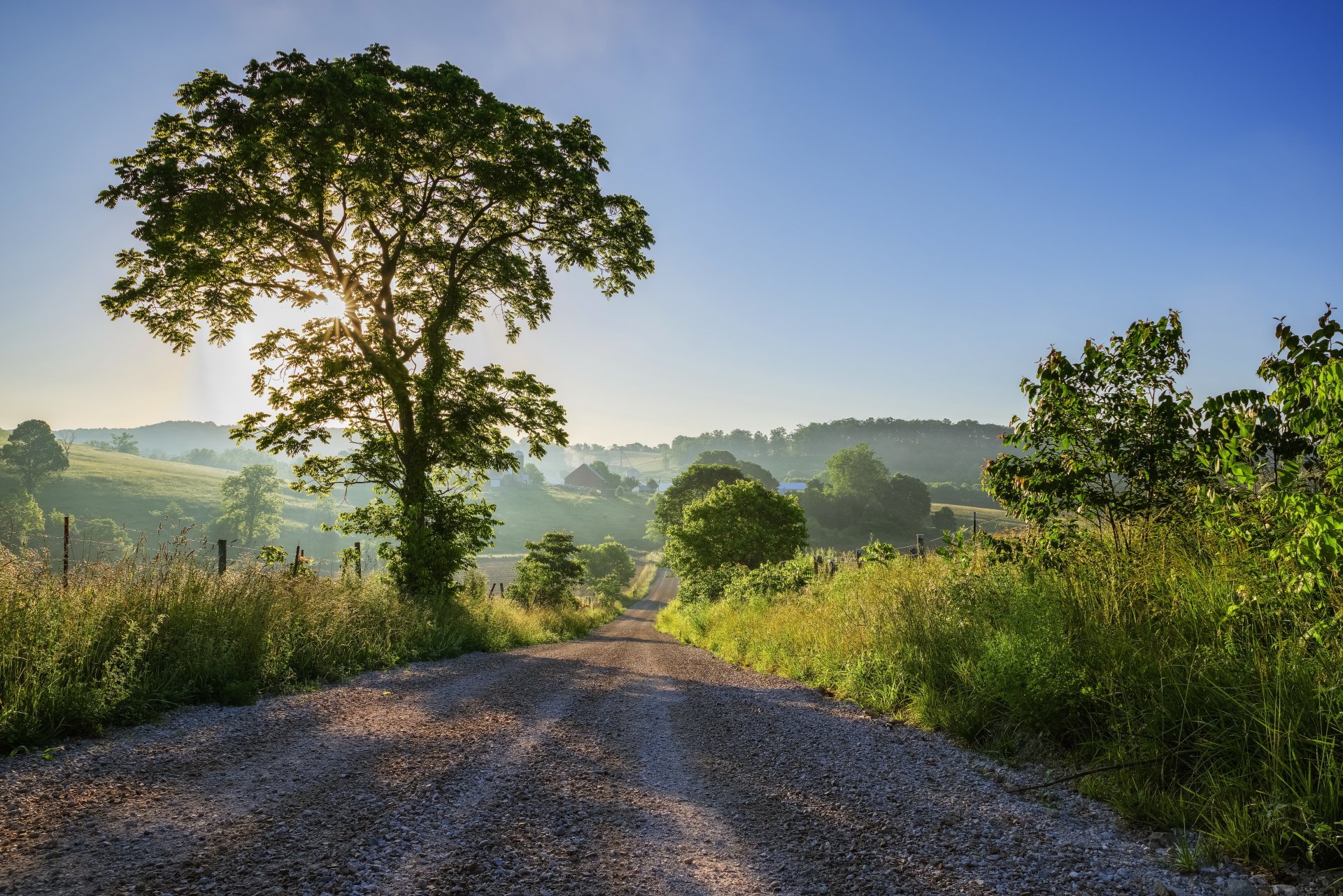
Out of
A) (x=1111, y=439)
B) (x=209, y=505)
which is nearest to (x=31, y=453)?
(x=209, y=505)

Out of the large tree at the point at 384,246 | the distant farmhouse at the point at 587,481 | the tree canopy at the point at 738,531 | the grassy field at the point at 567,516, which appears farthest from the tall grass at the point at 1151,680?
the distant farmhouse at the point at 587,481

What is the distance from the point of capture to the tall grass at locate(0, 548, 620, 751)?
4953 millimetres

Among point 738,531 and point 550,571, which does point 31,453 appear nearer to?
point 550,571

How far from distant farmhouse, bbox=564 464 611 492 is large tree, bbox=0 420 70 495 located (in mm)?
109111

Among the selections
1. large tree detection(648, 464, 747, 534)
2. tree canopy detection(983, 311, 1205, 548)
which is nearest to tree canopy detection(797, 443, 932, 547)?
large tree detection(648, 464, 747, 534)

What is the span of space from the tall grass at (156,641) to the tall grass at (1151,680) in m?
7.29

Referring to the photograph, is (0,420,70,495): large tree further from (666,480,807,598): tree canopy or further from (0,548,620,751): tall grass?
(0,548,620,751): tall grass

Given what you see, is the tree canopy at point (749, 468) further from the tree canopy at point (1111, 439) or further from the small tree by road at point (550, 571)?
the tree canopy at point (1111, 439)

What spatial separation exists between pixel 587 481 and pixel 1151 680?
17403 cm

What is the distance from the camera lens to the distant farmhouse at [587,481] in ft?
572

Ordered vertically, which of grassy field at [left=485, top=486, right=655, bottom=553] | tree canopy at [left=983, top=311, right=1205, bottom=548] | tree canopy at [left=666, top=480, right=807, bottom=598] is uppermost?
tree canopy at [left=983, top=311, right=1205, bottom=548]

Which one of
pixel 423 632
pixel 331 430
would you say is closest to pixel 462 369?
pixel 331 430

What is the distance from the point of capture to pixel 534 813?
3754mm

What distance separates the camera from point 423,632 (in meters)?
12.4
